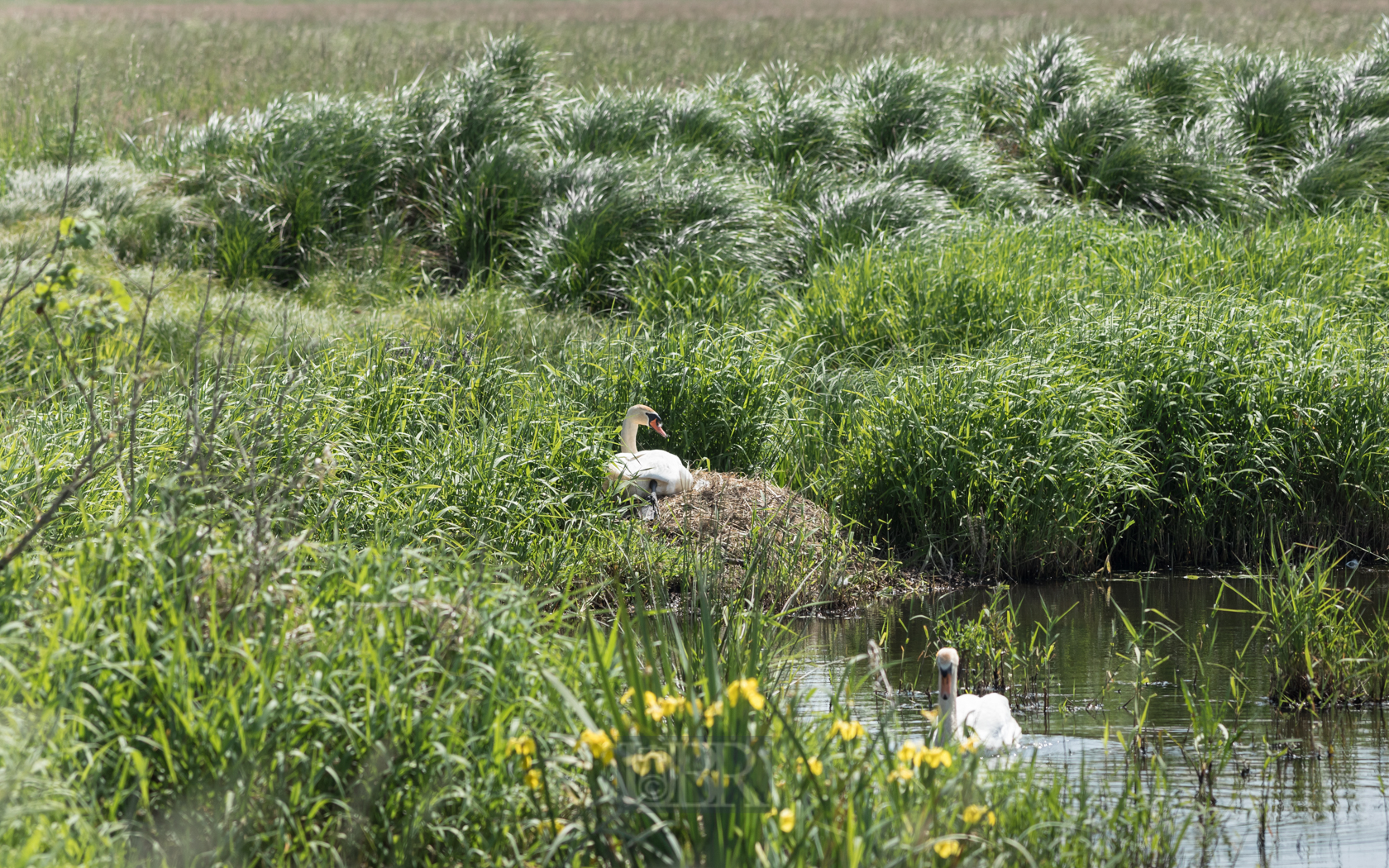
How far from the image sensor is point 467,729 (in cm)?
384

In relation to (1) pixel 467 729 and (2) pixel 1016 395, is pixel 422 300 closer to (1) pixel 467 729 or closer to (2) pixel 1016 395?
(2) pixel 1016 395

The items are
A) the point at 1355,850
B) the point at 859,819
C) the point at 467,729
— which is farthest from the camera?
the point at 1355,850

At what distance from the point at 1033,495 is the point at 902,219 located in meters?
5.53

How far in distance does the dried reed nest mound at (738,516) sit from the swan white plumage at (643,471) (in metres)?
0.09

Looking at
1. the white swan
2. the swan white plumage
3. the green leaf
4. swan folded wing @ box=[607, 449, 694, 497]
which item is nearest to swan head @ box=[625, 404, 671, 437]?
the swan white plumage

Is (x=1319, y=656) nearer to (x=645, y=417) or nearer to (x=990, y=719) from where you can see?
(x=990, y=719)

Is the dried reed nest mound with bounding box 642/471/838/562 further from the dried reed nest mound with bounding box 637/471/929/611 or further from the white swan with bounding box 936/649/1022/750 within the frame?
the white swan with bounding box 936/649/1022/750

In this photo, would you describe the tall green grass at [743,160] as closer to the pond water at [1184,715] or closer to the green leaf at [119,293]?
the pond water at [1184,715]

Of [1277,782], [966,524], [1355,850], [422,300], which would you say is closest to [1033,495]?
[966,524]

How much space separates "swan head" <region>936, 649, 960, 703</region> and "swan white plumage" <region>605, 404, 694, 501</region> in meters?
2.94

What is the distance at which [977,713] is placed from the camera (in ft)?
17.8

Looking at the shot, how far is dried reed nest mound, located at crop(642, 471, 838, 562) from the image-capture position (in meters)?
7.95

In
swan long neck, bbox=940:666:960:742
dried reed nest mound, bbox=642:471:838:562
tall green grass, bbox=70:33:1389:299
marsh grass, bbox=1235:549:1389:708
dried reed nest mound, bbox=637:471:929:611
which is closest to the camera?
swan long neck, bbox=940:666:960:742

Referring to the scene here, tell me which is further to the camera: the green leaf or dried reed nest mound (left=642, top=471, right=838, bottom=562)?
dried reed nest mound (left=642, top=471, right=838, bottom=562)
